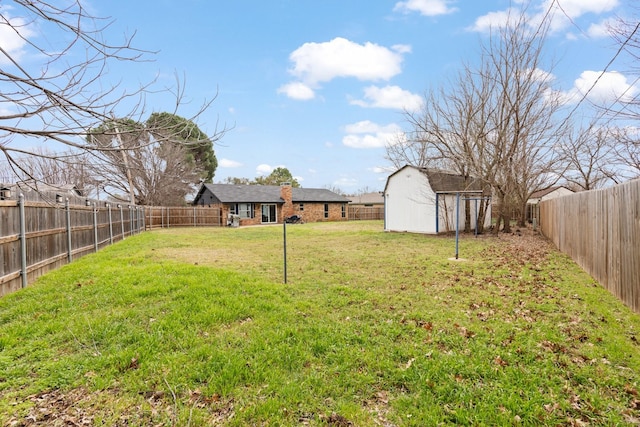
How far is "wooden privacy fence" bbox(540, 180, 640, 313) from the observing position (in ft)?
14.3

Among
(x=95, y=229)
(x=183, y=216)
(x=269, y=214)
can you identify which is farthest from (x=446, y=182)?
(x=183, y=216)

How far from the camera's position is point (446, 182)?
675 inches

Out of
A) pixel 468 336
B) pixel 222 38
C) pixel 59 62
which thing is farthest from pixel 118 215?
pixel 468 336

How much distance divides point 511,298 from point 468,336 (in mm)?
2068

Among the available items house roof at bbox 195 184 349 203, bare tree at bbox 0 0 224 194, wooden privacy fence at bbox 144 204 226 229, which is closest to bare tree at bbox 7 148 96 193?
bare tree at bbox 0 0 224 194

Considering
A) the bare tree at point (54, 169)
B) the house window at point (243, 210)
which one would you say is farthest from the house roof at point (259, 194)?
the bare tree at point (54, 169)

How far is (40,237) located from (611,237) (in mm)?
10335

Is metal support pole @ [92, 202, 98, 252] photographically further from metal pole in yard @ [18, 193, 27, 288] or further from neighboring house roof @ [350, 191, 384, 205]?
neighboring house roof @ [350, 191, 384, 205]

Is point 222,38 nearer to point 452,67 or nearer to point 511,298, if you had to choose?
point 511,298

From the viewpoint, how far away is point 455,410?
8.04 feet

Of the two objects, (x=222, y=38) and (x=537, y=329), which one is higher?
(x=222, y=38)

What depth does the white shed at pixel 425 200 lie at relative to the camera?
1642cm

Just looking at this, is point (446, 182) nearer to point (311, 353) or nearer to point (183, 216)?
point (311, 353)

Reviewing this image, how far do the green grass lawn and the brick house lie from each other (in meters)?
20.8
